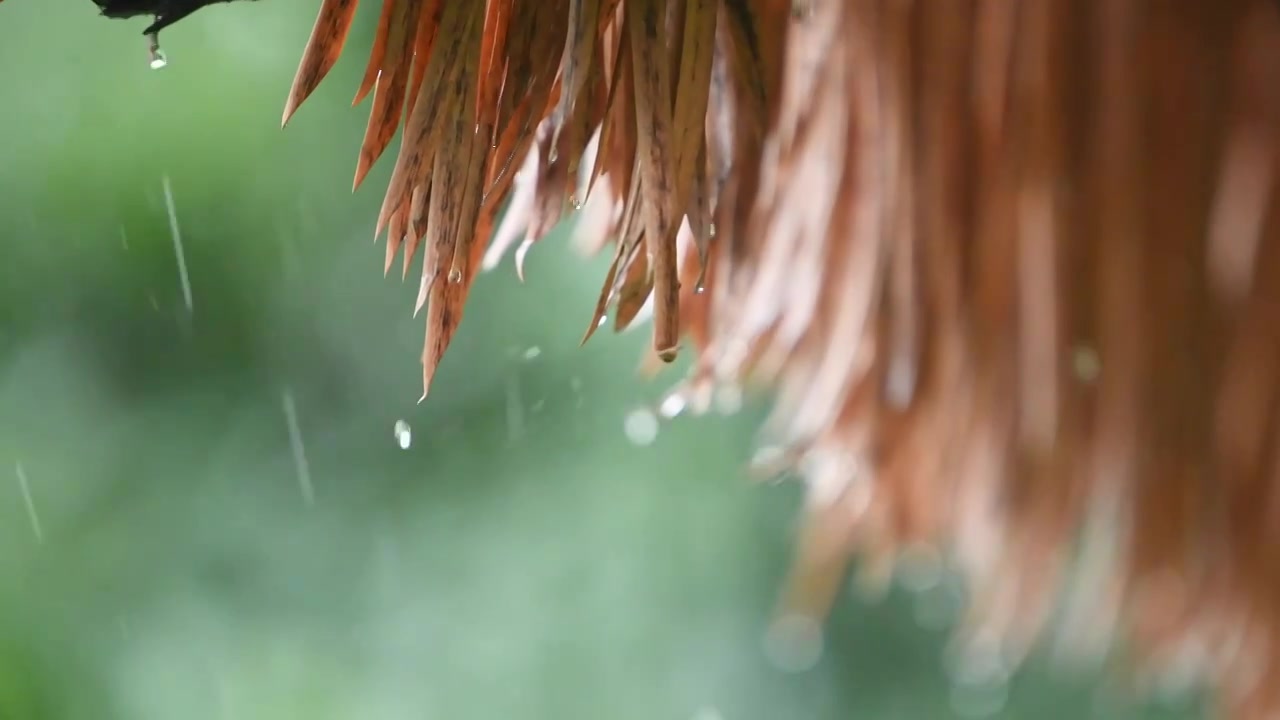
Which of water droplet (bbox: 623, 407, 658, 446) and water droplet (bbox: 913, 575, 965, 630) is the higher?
water droplet (bbox: 623, 407, 658, 446)

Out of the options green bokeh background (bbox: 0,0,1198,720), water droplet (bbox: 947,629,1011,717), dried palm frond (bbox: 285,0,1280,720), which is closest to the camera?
dried palm frond (bbox: 285,0,1280,720)

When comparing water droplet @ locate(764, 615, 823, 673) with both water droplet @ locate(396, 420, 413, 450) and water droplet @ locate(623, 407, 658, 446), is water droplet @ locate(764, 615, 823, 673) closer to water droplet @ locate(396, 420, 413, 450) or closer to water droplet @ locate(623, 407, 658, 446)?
water droplet @ locate(623, 407, 658, 446)

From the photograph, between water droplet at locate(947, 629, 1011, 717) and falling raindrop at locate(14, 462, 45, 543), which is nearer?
falling raindrop at locate(14, 462, 45, 543)

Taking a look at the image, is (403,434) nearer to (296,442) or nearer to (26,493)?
(296,442)

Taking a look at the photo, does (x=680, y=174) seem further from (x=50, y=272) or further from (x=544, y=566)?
(x=544, y=566)

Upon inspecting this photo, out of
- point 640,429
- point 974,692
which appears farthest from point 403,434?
point 974,692

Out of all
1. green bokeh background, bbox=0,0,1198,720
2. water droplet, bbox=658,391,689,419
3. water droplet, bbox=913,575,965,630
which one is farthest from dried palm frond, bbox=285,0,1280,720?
water droplet, bbox=913,575,965,630

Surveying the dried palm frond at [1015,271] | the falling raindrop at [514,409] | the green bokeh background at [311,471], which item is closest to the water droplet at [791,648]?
the green bokeh background at [311,471]
